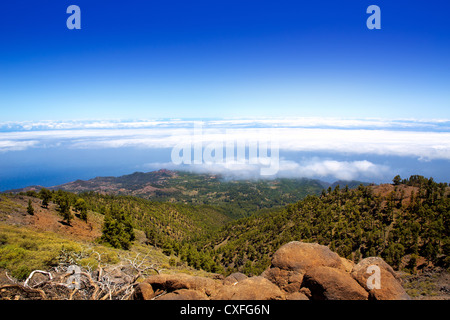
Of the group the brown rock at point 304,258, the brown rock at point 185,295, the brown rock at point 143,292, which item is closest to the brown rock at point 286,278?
the brown rock at point 304,258

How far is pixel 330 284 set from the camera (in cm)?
841

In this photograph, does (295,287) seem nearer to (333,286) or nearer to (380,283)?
(333,286)

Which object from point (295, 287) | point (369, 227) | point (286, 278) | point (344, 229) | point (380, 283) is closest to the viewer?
point (380, 283)

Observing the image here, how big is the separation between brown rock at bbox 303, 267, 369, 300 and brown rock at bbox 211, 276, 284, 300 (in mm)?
1727

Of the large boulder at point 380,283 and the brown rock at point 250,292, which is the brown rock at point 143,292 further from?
the large boulder at point 380,283

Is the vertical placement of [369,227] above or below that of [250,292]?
below

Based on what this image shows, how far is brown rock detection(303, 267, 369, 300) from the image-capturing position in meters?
8.28

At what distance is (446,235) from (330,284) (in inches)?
2271

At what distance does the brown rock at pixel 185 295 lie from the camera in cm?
795

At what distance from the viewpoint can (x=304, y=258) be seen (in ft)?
36.5

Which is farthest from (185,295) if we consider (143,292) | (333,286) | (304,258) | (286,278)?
(304,258)

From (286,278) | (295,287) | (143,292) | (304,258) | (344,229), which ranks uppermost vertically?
(143,292)

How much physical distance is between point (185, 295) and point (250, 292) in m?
2.65
